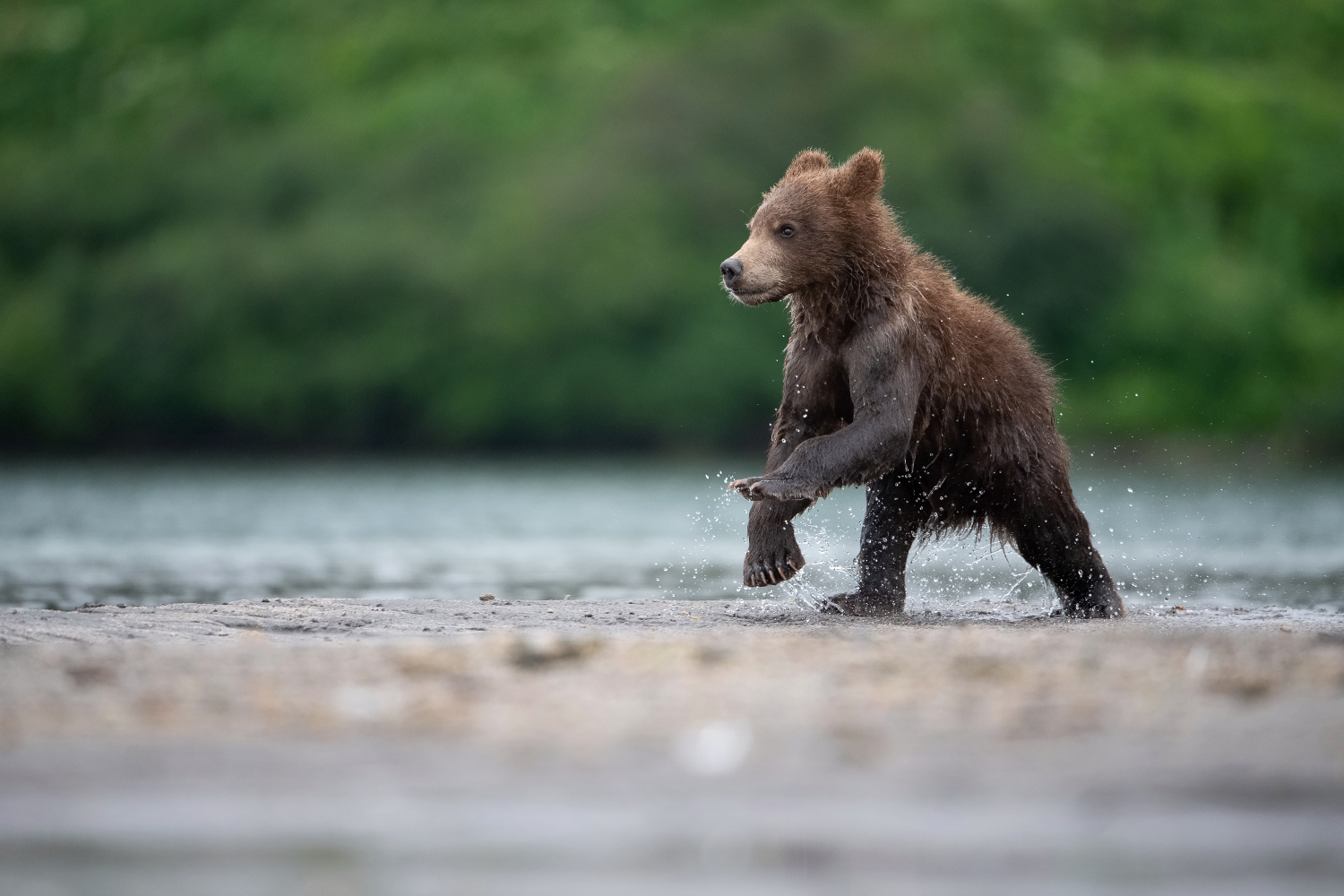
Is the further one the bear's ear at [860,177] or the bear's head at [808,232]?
the bear's ear at [860,177]

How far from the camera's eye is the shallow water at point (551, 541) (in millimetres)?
10930

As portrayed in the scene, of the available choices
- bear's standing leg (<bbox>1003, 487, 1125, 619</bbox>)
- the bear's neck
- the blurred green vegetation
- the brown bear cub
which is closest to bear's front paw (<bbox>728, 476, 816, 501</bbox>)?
the brown bear cub

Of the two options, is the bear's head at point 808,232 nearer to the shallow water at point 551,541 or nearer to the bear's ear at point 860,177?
the bear's ear at point 860,177

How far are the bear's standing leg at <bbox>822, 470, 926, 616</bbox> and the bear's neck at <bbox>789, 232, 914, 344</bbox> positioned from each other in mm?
821

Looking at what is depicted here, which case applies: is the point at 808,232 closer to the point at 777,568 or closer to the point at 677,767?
the point at 777,568

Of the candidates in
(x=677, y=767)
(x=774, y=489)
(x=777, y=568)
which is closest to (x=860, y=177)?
(x=774, y=489)

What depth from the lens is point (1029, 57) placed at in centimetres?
5509

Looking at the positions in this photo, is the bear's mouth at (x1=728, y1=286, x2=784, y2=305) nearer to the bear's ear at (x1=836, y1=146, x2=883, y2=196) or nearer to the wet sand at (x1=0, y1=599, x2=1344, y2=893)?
the bear's ear at (x1=836, y1=146, x2=883, y2=196)

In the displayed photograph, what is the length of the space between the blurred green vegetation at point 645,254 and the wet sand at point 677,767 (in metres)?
33.8

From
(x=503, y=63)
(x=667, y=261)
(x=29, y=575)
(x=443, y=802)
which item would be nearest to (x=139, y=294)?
(x=667, y=261)

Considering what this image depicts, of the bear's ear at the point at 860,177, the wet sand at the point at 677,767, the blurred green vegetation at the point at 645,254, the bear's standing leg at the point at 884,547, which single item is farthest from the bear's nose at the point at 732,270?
the blurred green vegetation at the point at 645,254

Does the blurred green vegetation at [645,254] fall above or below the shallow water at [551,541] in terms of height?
above

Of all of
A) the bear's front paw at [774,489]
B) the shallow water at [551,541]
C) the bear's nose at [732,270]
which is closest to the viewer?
the bear's front paw at [774,489]

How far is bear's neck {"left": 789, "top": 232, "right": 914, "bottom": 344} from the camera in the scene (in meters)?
8.09
